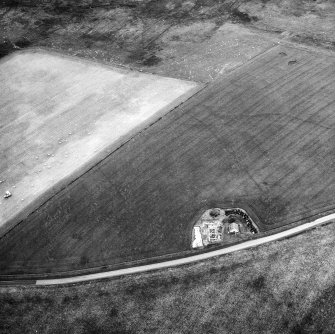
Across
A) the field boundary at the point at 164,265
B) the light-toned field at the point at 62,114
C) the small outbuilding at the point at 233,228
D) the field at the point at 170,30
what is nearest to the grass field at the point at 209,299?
the field boundary at the point at 164,265

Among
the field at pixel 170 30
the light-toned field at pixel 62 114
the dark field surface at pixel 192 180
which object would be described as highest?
the field at pixel 170 30

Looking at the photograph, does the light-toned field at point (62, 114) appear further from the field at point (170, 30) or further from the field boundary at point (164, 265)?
the field boundary at point (164, 265)

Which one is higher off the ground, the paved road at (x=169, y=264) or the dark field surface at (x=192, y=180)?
the dark field surface at (x=192, y=180)

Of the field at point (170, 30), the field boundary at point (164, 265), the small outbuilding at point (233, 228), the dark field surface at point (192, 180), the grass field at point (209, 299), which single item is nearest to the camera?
the grass field at point (209, 299)

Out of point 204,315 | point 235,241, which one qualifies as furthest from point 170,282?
point 235,241

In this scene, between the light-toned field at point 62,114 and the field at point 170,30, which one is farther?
the field at point 170,30

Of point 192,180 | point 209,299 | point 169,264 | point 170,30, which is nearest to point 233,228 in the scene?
point 169,264

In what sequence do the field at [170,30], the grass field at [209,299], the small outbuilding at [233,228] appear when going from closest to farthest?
the grass field at [209,299] < the small outbuilding at [233,228] < the field at [170,30]
